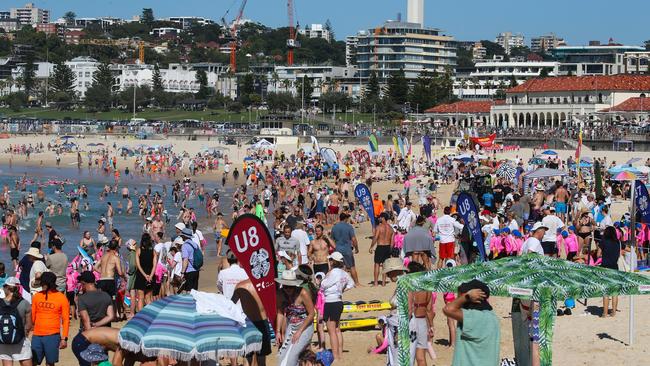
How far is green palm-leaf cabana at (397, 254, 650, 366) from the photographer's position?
22.7 feet

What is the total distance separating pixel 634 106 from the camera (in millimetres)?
70250

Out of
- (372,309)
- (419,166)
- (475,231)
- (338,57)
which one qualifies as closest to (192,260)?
(372,309)

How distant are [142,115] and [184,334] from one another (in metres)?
110

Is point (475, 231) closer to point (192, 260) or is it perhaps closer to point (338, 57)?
point (192, 260)

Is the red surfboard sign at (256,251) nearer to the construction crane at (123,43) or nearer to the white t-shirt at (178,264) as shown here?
the white t-shirt at (178,264)

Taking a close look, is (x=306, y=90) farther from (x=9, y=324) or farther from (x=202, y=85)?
(x=9, y=324)

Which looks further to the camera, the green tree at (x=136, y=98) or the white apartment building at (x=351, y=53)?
the white apartment building at (x=351, y=53)

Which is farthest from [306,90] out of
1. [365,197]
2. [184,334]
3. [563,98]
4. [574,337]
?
[184,334]

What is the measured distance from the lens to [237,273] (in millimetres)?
9266

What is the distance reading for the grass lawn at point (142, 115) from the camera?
356 ft

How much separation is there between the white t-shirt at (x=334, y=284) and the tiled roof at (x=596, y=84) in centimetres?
6865

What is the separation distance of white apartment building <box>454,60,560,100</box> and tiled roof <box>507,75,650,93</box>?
32.1 m

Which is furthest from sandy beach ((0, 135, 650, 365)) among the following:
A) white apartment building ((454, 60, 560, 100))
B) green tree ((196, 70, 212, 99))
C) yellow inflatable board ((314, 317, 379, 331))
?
green tree ((196, 70, 212, 99))

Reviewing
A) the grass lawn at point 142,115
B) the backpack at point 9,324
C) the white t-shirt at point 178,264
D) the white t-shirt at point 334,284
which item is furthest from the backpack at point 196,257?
the grass lawn at point 142,115
